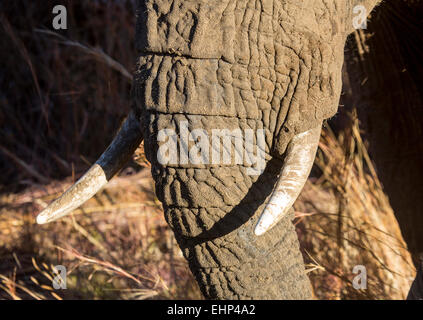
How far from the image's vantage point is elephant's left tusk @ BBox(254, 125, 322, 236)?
107cm

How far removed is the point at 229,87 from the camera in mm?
1085

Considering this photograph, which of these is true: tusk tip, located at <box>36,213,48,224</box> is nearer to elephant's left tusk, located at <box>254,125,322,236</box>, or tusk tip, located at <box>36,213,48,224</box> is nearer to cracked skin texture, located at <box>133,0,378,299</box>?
cracked skin texture, located at <box>133,0,378,299</box>

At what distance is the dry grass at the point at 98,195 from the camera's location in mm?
2424

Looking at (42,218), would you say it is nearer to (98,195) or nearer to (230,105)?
(230,105)

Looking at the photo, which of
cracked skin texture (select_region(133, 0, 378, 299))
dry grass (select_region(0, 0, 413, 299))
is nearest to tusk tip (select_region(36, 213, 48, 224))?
cracked skin texture (select_region(133, 0, 378, 299))

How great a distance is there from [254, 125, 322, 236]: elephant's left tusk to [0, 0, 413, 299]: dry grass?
0.85 metres

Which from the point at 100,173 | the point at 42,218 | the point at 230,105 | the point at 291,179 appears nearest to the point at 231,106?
the point at 230,105

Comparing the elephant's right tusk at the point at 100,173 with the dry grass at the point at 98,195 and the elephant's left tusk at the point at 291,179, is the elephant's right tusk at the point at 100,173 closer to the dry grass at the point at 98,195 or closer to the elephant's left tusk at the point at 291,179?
the elephant's left tusk at the point at 291,179

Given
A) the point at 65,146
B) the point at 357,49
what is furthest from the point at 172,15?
the point at 65,146

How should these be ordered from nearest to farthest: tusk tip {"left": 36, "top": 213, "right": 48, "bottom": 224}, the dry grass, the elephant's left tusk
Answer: the elephant's left tusk < tusk tip {"left": 36, "top": 213, "right": 48, "bottom": 224} < the dry grass

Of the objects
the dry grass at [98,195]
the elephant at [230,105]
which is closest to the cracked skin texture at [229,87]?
the elephant at [230,105]

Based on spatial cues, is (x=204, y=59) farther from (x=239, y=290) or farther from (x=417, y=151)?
(x=417, y=151)

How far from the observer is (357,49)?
1.92 m

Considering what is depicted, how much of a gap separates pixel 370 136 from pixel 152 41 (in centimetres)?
113
